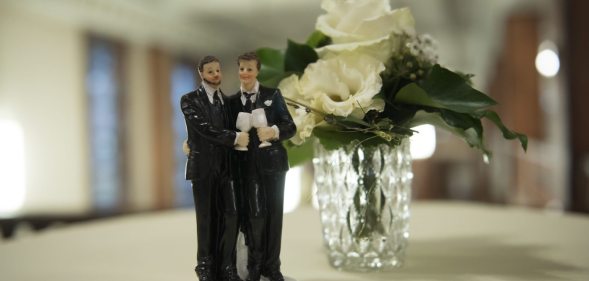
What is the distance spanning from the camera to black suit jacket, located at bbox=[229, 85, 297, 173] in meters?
0.85

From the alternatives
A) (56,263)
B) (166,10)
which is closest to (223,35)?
(166,10)

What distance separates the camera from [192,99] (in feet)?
2.72

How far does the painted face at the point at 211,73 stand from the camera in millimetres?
832

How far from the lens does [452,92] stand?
977 millimetres

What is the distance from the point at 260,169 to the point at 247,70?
15 centimetres

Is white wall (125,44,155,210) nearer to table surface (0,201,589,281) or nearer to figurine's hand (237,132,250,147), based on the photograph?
table surface (0,201,589,281)

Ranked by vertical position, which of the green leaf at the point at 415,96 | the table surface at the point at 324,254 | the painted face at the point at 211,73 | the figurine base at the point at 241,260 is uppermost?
the painted face at the point at 211,73

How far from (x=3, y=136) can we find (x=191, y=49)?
412 cm

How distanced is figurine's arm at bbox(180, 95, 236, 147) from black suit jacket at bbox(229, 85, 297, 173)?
5 centimetres

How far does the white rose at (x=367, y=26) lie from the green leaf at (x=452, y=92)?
9 cm

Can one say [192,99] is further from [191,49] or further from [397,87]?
[191,49]

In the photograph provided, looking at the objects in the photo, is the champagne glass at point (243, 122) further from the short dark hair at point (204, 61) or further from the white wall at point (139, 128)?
the white wall at point (139, 128)

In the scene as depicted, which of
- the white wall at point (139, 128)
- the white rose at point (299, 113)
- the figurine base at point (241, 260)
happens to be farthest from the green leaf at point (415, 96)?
the white wall at point (139, 128)

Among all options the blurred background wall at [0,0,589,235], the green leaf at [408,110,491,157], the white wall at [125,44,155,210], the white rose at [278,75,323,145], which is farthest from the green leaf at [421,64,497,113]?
the white wall at [125,44,155,210]
